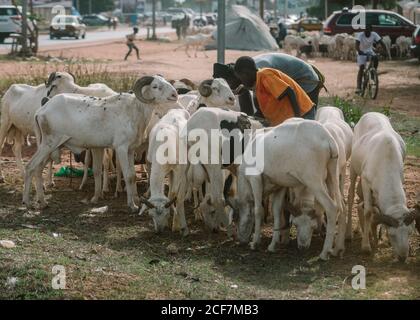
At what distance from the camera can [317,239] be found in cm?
890

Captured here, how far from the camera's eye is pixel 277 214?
8.59 metres

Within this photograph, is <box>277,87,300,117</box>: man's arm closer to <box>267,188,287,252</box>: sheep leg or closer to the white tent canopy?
<box>267,188,287,252</box>: sheep leg

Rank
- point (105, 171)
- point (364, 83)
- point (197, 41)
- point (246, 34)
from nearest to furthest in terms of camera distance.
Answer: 1. point (105, 171)
2. point (364, 83)
3. point (197, 41)
4. point (246, 34)

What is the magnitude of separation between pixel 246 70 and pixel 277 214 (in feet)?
6.27

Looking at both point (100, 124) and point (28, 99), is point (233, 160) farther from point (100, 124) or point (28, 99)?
point (28, 99)

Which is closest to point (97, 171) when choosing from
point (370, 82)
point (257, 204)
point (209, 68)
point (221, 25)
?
point (257, 204)

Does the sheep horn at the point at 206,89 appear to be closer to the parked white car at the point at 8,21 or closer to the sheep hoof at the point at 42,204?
the sheep hoof at the point at 42,204

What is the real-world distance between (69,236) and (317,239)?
258cm

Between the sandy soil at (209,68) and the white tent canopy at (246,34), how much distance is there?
3.70 ft

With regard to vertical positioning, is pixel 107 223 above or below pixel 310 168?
below

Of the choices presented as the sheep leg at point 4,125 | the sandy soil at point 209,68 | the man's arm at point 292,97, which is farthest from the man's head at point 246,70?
the sandy soil at point 209,68

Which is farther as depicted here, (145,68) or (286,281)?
(145,68)

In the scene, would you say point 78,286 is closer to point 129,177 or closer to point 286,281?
point 286,281
